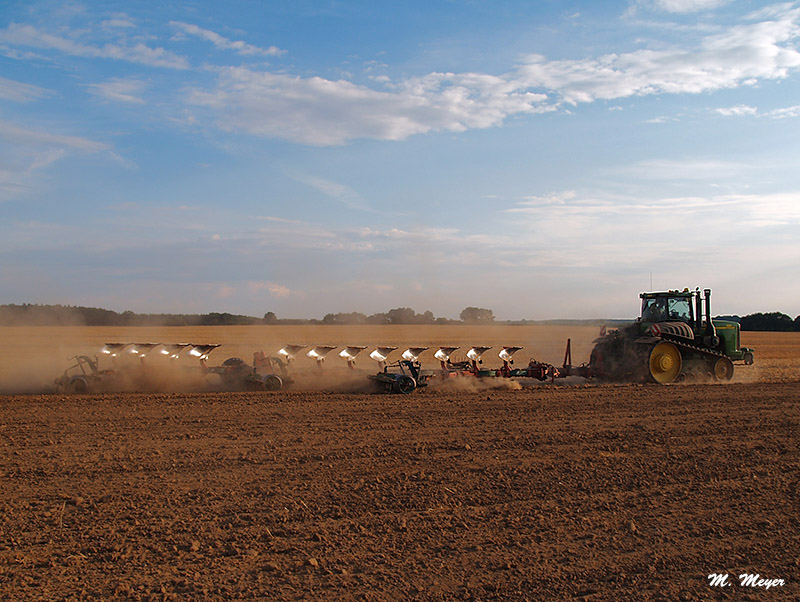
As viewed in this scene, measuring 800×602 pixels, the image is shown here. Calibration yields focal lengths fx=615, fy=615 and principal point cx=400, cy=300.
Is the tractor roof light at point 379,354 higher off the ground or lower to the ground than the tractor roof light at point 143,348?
lower

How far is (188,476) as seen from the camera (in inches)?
287

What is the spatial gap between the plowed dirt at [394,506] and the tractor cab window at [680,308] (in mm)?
6469

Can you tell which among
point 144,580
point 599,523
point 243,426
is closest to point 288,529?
point 144,580

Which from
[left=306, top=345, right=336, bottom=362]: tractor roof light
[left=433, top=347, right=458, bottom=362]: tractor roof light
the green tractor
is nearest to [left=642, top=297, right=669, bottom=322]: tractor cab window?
the green tractor

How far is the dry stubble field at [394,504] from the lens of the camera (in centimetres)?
458

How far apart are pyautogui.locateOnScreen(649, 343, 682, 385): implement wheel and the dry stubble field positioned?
508 centimetres

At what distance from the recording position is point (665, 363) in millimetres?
17109

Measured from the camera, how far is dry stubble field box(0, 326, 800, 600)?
15.0ft
